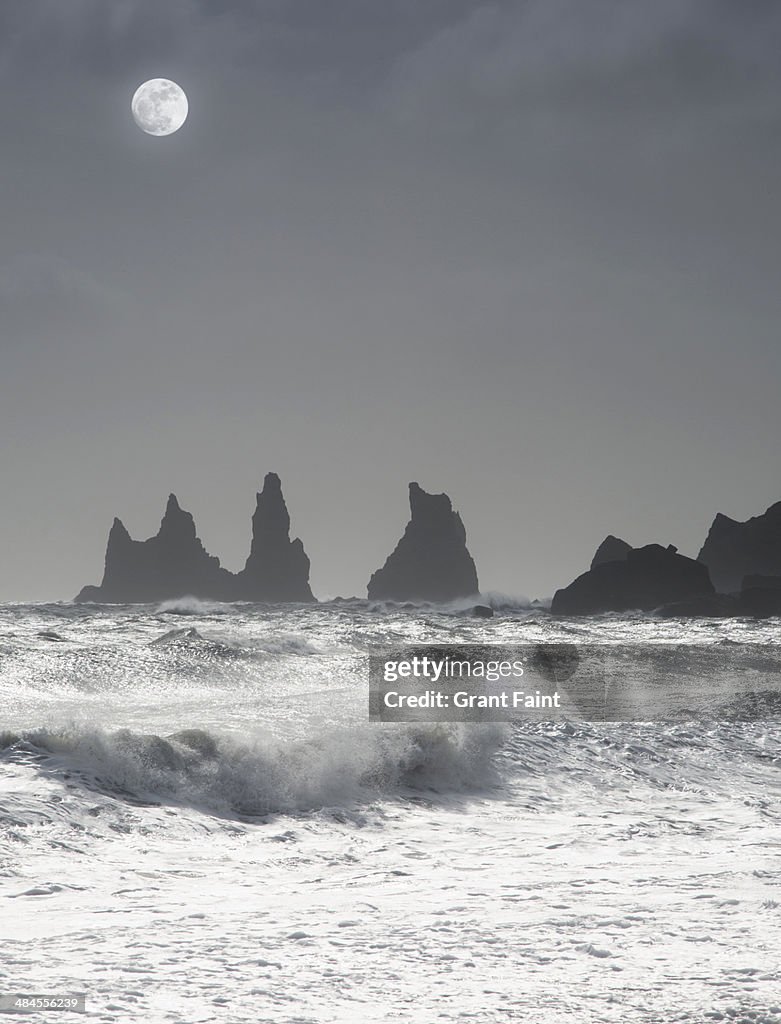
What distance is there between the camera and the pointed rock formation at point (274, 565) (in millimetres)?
126000

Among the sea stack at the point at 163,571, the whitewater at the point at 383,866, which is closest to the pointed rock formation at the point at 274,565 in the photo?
the sea stack at the point at 163,571

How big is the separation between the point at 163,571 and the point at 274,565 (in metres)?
16.0

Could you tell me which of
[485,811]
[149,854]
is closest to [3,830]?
[149,854]

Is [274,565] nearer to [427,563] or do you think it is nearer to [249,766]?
[427,563]

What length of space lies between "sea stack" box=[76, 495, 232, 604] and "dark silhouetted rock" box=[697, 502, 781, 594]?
65324 millimetres

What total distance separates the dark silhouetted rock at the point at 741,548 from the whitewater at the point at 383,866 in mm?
77753

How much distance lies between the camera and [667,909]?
6480 mm

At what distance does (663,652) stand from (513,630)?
1024cm

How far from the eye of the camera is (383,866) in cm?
790

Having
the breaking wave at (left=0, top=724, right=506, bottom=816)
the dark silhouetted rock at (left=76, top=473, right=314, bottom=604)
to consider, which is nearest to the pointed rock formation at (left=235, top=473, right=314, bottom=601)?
the dark silhouetted rock at (left=76, top=473, right=314, bottom=604)

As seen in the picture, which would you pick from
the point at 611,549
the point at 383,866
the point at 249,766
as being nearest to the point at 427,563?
the point at 611,549

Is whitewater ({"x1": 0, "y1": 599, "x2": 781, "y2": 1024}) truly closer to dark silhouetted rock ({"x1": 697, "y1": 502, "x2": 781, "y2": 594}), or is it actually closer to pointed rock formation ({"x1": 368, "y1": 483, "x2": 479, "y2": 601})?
dark silhouetted rock ({"x1": 697, "y1": 502, "x2": 781, "y2": 594})

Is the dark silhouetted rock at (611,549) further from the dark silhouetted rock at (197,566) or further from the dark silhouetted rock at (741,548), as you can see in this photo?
the dark silhouetted rock at (197,566)

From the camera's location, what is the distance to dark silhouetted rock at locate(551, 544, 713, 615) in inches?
2911
